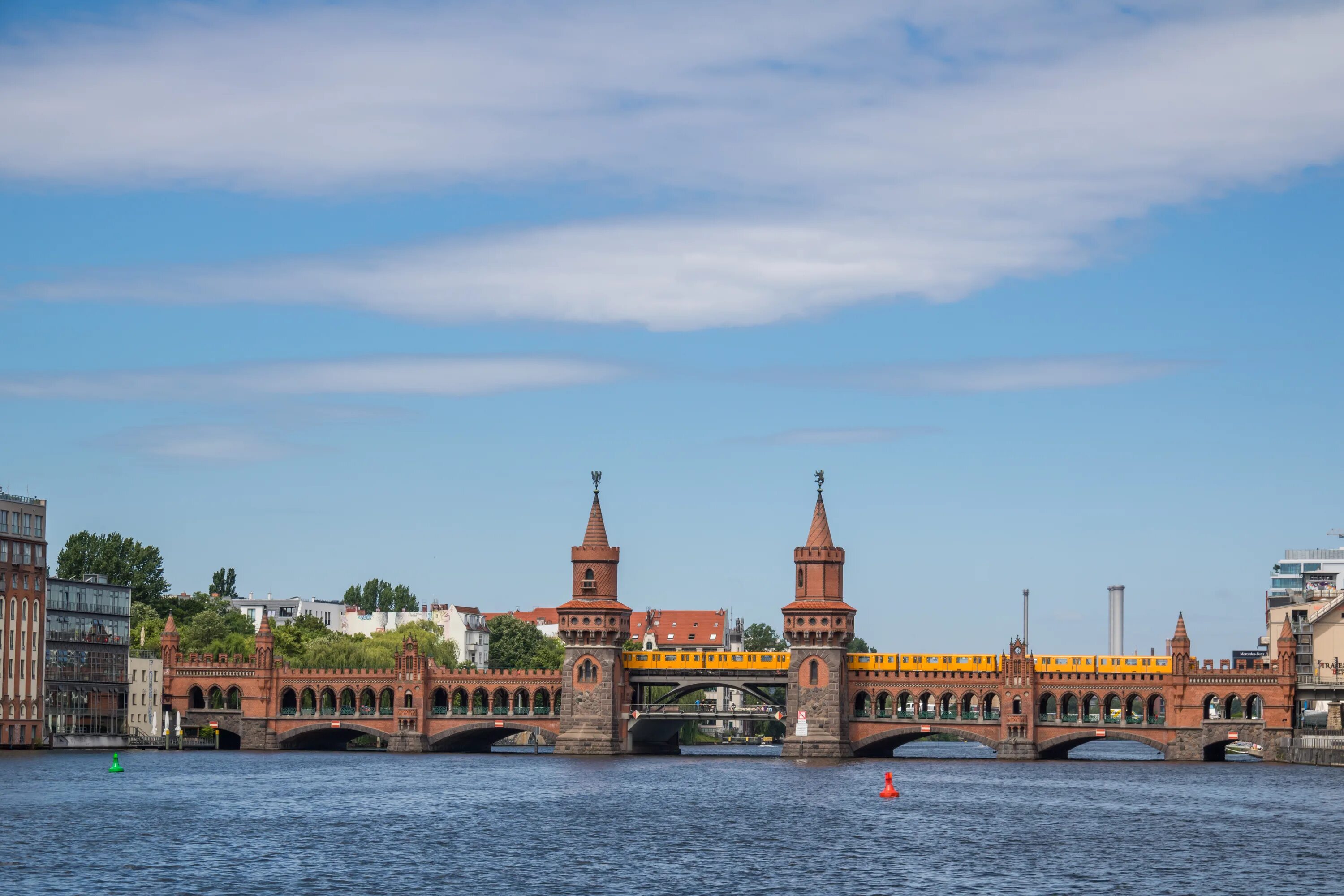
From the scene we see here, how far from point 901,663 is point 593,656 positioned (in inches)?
1059

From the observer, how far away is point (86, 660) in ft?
545

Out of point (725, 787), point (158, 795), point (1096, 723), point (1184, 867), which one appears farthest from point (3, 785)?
point (1096, 723)

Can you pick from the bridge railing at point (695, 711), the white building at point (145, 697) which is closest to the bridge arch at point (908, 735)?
the bridge railing at point (695, 711)

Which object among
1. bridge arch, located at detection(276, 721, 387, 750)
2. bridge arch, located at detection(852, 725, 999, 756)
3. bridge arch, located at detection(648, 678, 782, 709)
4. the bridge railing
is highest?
bridge arch, located at detection(648, 678, 782, 709)

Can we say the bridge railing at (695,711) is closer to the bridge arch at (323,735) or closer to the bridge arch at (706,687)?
the bridge arch at (706,687)

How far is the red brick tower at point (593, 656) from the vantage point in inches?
6353

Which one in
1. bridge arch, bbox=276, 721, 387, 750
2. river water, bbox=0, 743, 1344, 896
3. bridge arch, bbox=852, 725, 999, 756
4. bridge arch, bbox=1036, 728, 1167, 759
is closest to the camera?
river water, bbox=0, 743, 1344, 896

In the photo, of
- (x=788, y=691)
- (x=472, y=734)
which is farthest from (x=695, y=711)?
(x=472, y=734)

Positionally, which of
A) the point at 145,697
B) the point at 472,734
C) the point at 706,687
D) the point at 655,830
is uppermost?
the point at 706,687

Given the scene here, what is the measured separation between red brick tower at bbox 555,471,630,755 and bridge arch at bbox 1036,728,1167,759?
120 ft

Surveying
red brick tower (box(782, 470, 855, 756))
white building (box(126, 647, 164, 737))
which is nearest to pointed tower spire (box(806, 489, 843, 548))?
red brick tower (box(782, 470, 855, 756))

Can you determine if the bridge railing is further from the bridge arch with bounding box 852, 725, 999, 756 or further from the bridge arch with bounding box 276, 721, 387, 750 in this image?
the bridge arch with bounding box 276, 721, 387, 750

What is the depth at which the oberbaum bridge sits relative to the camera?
153625 millimetres

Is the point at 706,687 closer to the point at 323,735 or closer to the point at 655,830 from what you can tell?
the point at 323,735
